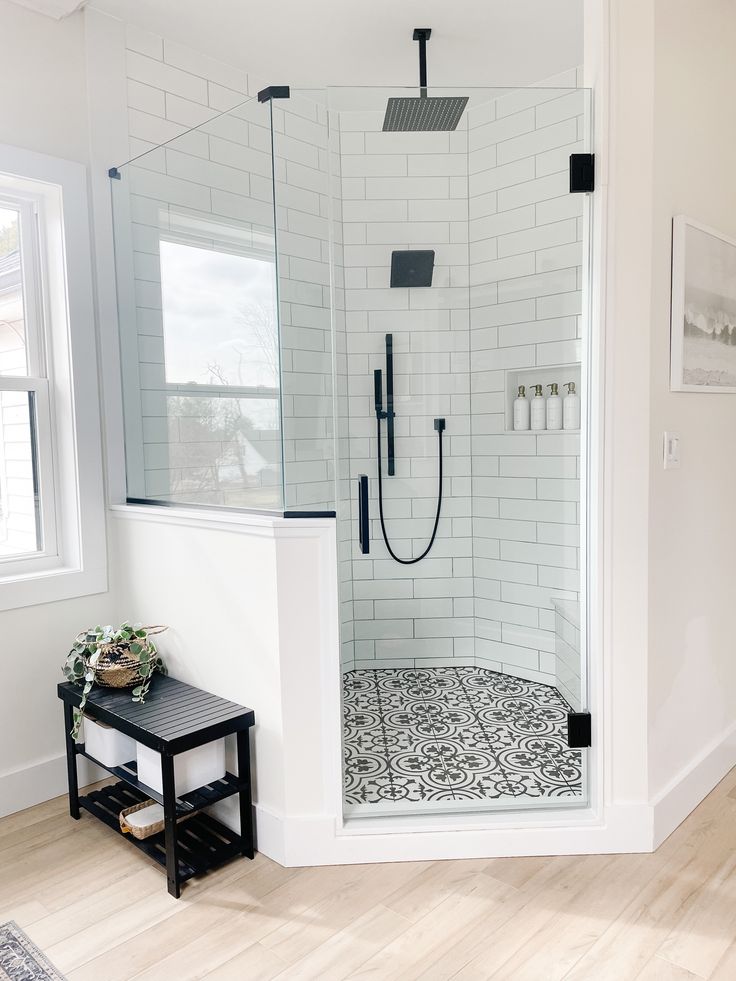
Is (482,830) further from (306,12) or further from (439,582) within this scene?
(306,12)

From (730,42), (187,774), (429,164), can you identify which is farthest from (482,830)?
(730,42)

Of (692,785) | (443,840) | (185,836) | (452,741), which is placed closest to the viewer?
(443,840)

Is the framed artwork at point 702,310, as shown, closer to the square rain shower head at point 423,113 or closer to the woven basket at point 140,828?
the square rain shower head at point 423,113

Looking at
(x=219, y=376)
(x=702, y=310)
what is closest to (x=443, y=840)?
(x=219, y=376)

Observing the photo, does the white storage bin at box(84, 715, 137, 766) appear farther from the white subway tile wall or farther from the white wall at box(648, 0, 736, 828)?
the white wall at box(648, 0, 736, 828)

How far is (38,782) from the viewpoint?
101 inches

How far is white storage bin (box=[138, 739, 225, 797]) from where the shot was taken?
213 centimetres

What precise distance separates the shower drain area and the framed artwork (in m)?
1.11

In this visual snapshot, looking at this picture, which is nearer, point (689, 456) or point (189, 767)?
point (189, 767)

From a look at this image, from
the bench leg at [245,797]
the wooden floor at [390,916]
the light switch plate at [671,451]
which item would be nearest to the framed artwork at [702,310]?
the light switch plate at [671,451]

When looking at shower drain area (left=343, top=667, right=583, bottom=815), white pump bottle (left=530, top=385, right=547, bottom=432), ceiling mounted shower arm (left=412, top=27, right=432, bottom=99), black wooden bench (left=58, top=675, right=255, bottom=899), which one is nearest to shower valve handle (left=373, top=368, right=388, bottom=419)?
white pump bottle (left=530, top=385, right=547, bottom=432)

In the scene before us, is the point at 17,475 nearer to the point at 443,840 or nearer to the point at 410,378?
the point at 410,378

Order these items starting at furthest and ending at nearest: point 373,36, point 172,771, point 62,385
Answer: point 373,36, point 62,385, point 172,771

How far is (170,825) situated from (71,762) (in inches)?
24.2
